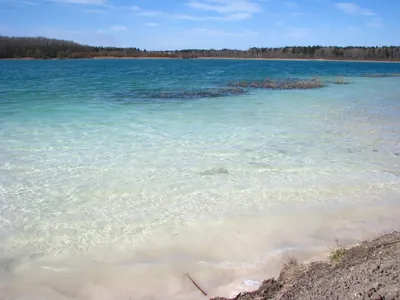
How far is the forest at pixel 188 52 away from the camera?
125 meters

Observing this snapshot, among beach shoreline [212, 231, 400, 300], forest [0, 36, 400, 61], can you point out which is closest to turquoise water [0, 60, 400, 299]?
→ beach shoreline [212, 231, 400, 300]

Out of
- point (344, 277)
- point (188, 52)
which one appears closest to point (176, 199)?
point (344, 277)

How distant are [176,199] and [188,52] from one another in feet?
611

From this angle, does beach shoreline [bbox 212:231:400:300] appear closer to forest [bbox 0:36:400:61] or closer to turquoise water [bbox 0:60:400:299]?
turquoise water [bbox 0:60:400:299]

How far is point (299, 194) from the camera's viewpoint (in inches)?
263

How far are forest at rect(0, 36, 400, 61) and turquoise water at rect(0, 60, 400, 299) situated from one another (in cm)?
12531

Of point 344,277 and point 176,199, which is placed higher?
point 344,277

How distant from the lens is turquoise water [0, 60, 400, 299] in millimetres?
4363

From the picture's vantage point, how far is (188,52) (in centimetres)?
18612

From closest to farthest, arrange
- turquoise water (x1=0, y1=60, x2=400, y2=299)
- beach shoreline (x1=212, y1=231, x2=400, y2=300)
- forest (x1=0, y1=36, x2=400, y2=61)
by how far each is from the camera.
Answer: beach shoreline (x1=212, y1=231, x2=400, y2=300)
turquoise water (x1=0, y1=60, x2=400, y2=299)
forest (x1=0, y1=36, x2=400, y2=61)

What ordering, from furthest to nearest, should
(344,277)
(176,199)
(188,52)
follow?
Result: (188,52), (176,199), (344,277)

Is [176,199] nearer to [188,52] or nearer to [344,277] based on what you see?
[344,277]

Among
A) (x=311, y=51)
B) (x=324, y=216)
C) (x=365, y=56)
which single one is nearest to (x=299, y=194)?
(x=324, y=216)

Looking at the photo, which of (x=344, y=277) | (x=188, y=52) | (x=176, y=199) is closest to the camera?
(x=344, y=277)
